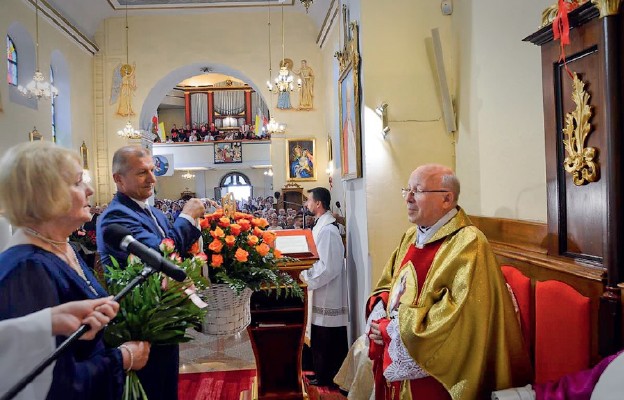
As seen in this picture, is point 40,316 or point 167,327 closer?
point 40,316

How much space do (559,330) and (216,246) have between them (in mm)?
1804

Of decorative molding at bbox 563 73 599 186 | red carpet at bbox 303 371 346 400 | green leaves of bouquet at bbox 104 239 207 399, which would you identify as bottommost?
red carpet at bbox 303 371 346 400

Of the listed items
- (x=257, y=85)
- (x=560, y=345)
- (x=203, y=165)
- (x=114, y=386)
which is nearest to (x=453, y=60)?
(x=560, y=345)

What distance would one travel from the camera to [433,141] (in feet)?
15.0

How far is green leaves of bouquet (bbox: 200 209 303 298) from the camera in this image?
2.86 meters

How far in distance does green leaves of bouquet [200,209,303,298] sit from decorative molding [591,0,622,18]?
6.68ft

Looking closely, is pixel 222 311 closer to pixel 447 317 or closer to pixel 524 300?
pixel 447 317

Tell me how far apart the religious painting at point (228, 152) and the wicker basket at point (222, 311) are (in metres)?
20.9

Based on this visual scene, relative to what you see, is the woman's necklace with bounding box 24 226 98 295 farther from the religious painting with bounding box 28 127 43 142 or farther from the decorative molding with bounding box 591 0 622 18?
the religious painting with bounding box 28 127 43 142

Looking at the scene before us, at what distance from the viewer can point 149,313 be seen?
71.7 inches

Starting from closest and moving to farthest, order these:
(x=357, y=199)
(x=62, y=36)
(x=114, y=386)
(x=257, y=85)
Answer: (x=114, y=386)
(x=357, y=199)
(x=62, y=36)
(x=257, y=85)

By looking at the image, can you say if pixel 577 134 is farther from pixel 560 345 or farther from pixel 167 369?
pixel 167 369

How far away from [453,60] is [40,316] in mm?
4004

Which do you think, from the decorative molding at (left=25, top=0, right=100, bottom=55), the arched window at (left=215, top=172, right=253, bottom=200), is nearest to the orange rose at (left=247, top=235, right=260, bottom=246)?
the decorative molding at (left=25, top=0, right=100, bottom=55)
